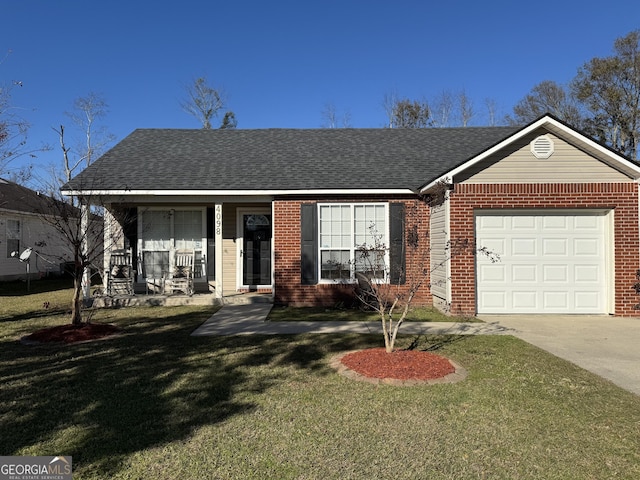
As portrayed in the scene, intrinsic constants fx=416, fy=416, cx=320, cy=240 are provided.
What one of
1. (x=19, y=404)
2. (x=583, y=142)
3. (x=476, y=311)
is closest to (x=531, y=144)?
(x=583, y=142)

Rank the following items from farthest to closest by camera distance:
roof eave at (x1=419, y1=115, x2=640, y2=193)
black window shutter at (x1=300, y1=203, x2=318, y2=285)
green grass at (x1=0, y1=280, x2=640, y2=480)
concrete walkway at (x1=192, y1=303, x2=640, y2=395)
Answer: black window shutter at (x1=300, y1=203, x2=318, y2=285) < roof eave at (x1=419, y1=115, x2=640, y2=193) < concrete walkway at (x1=192, y1=303, x2=640, y2=395) < green grass at (x1=0, y1=280, x2=640, y2=480)

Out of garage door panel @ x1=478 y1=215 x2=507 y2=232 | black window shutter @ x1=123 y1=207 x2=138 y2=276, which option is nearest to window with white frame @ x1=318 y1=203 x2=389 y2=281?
garage door panel @ x1=478 y1=215 x2=507 y2=232

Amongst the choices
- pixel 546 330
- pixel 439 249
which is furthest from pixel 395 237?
pixel 546 330

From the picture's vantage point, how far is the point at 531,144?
8.76 m

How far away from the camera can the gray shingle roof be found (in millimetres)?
10258

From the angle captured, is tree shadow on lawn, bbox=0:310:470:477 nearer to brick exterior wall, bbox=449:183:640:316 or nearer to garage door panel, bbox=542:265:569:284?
brick exterior wall, bbox=449:183:640:316

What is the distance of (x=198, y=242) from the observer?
11.7 meters

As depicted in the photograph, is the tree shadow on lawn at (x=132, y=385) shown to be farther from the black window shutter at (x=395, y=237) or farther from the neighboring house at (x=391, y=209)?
the neighboring house at (x=391, y=209)

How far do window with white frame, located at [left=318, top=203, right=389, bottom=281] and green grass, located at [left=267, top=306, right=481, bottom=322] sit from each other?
0.96 meters

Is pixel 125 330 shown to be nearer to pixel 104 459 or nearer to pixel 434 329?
pixel 104 459

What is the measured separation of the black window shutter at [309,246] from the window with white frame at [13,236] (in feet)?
46.8

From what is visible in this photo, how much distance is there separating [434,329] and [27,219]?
1892cm

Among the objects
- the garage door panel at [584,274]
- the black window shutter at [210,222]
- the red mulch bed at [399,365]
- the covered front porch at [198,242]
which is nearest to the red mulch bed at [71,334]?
the covered front porch at [198,242]

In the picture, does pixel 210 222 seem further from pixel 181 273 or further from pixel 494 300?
pixel 494 300
